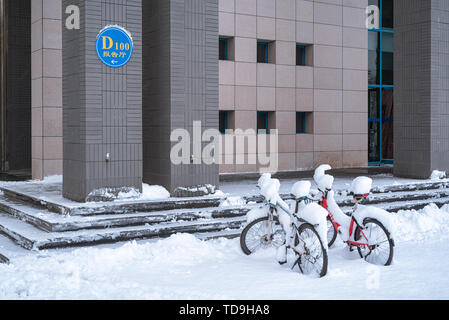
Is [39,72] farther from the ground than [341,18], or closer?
closer

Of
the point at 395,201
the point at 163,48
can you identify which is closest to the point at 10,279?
the point at 163,48

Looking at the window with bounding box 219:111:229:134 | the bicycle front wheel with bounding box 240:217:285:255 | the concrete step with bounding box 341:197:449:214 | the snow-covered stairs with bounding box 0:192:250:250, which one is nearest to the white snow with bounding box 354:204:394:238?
the bicycle front wheel with bounding box 240:217:285:255

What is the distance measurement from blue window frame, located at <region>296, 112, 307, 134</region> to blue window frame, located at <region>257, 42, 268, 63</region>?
2.45m

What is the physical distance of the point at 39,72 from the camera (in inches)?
601

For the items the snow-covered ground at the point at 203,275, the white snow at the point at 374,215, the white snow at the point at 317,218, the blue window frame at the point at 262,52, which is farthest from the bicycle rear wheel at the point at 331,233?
the blue window frame at the point at 262,52

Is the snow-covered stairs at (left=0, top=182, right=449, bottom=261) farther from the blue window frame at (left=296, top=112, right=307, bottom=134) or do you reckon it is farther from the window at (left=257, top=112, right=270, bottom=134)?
the blue window frame at (left=296, top=112, right=307, bottom=134)

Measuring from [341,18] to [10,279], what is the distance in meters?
16.9

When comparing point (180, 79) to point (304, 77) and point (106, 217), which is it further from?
point (304, 77)

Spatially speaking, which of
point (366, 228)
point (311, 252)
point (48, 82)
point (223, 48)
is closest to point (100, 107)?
point (311, 252)

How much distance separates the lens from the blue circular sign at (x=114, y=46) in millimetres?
9289

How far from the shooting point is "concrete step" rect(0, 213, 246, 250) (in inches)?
303
